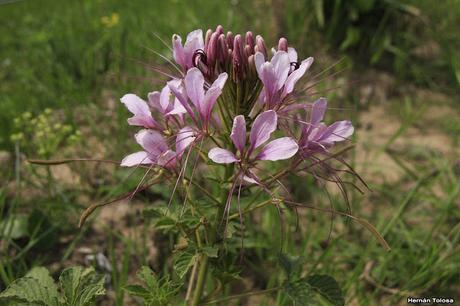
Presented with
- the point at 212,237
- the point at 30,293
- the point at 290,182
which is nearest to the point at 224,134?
the point at 212,237

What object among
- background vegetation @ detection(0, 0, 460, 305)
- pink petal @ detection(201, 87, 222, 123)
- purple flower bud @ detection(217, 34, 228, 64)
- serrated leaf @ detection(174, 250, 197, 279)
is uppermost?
purple flower bud @ detection(217, 34, 228, 64)

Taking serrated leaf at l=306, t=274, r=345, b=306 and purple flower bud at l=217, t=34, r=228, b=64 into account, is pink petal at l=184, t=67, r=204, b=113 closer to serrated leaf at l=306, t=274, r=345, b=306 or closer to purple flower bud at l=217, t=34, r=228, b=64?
purple flower bud at l=217, t=34, r=228, b=64

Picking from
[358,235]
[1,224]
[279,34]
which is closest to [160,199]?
[1,224]

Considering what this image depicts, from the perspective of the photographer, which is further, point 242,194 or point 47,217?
point 47,217

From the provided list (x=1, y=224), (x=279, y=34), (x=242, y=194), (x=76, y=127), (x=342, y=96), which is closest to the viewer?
(x=242, y=194)

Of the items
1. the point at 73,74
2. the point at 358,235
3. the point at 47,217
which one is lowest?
the point at 358,235

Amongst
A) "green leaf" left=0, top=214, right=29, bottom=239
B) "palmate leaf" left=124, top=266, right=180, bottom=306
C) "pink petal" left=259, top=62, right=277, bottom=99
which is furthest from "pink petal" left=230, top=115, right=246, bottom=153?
"green leaf" left=0, top=214, right=29, bottom=239

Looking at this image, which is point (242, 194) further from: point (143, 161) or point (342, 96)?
point (342, 96)

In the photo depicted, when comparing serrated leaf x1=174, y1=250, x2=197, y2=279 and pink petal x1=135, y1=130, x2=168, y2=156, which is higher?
pink petal x1=135, y1=130, x2=168, y2=156
